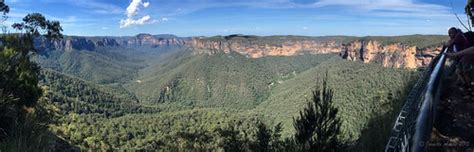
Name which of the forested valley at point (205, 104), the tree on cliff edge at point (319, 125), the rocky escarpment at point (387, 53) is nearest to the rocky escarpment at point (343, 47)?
the rocky escarpment at point (387, 53)

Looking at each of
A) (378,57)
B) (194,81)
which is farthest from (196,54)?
(378,57)

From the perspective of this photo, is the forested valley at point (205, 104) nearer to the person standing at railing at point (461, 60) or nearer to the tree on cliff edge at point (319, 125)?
the tree on cliff edge at point (319, 125)

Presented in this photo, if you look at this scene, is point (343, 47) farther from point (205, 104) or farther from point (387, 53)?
point (205, 104)

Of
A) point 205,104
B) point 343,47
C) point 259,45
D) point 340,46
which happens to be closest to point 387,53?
point 343,47

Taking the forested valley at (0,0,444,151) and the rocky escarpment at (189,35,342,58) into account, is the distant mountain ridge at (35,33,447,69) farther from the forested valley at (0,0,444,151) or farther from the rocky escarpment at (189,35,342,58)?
the forested valley at (0,0,444,151)

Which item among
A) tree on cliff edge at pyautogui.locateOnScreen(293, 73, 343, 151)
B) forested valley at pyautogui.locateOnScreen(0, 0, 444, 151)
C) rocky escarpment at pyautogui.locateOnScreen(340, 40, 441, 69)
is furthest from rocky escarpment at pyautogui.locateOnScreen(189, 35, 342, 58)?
tree on cliff edge at pyautogui.locateOnScreen(293, 73, 343, 151)

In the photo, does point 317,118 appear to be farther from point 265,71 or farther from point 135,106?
point 265,71

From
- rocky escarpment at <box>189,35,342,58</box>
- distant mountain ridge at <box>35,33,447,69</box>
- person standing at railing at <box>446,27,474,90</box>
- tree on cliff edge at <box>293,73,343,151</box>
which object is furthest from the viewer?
rocky escarpment at <box>189,35,342,58</box>
